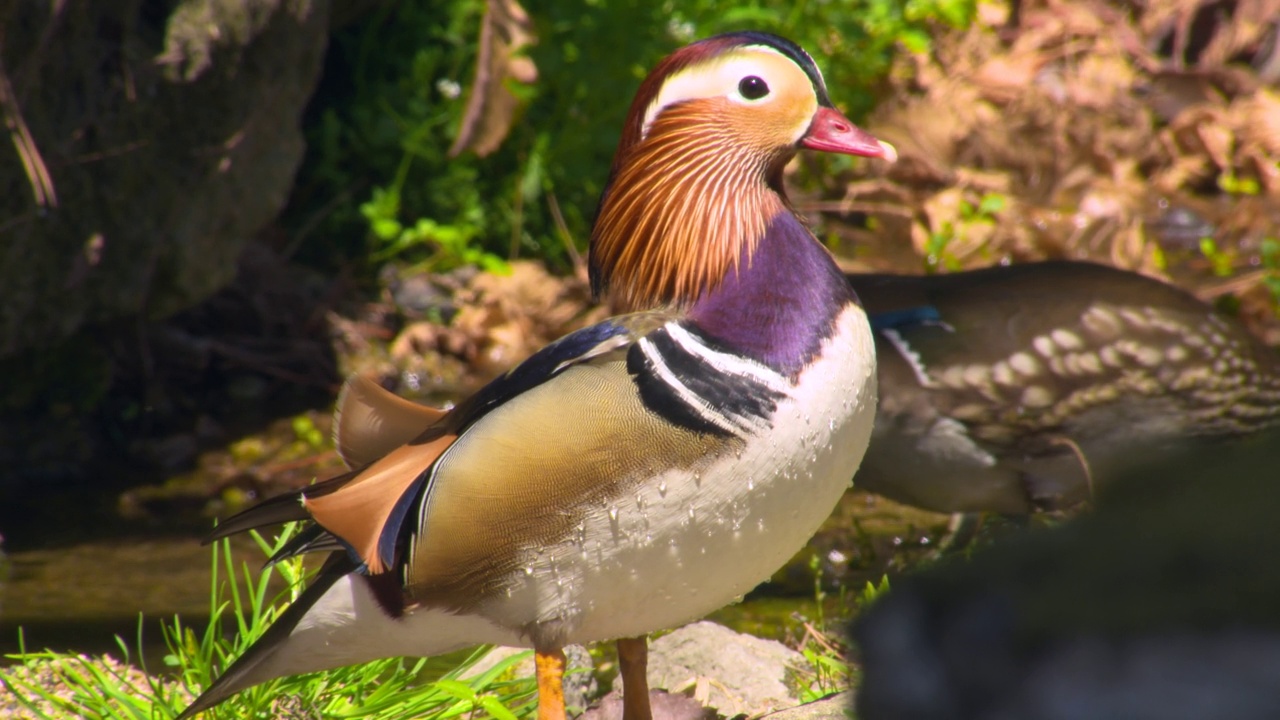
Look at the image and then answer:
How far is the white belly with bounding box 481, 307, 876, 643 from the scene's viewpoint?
2.36 metres

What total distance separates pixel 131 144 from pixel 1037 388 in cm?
279

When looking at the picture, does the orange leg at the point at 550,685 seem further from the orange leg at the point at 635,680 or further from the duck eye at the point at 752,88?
the duck eye at the point at 752,88

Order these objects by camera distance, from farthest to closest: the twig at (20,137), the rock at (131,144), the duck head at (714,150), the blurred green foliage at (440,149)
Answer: the blurred green foliage at (440,149) → the rock at (131,144) → the twig at (20,137) → the duck head at (714,150)

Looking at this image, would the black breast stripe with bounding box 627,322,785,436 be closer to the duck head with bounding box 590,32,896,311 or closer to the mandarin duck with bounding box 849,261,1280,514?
the duck head with bounding box 590,32,896,311

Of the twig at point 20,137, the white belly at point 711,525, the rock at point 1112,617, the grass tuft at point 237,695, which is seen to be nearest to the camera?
the rock at point 1112,617

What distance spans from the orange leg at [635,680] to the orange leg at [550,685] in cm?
17

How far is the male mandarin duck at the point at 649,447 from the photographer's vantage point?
2377mm

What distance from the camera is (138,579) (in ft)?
13.1

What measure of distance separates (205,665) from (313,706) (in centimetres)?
23

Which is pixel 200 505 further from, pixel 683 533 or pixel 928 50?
pixel 928 50

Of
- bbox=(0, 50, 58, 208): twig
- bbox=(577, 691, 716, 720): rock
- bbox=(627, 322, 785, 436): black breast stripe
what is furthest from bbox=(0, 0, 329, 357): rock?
bbox=(627, 322, 785, 436): black breast stripe

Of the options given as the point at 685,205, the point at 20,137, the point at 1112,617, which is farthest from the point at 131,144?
the point at 1112,617

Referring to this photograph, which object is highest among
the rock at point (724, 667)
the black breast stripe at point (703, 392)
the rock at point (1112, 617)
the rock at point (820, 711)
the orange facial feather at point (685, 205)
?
the rock at point (1112, 617)

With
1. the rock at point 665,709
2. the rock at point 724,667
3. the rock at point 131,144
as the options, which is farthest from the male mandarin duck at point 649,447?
the rock at point 131,144
